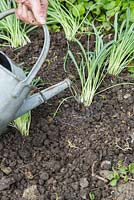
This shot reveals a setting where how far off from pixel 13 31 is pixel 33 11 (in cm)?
93

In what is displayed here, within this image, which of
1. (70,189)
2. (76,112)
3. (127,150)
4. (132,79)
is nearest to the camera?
(70,189)

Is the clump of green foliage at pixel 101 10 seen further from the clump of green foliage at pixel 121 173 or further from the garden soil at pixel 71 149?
the clump of green foliage at pixel 121 173

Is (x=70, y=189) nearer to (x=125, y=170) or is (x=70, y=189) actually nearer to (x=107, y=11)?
(x=125, y=170)

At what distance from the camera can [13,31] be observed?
3219mm

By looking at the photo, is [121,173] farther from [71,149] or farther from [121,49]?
[121,49]

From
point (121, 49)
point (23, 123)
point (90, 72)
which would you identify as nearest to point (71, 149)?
point (23, 123)

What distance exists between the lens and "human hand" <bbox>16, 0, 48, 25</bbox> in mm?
2285

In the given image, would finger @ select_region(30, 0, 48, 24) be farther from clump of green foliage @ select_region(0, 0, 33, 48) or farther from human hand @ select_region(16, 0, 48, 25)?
clump of green foliage @ select_region(0, 0, 33, 48)

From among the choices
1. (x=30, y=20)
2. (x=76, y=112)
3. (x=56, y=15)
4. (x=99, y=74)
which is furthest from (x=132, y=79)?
(x=30, y=20)

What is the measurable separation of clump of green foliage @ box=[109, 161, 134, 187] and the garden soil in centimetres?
2

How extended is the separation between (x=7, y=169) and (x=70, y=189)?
300 millimetres

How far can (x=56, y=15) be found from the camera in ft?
10.8

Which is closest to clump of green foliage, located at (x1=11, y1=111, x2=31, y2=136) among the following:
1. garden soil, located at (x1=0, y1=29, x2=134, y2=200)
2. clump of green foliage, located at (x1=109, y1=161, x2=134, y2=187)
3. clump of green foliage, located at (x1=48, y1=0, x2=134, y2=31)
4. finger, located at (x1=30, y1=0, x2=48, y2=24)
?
garden soil, located at (x1=0, y1=29, x2=134, y2=200)

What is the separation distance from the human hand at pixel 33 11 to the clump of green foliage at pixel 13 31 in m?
0.80
